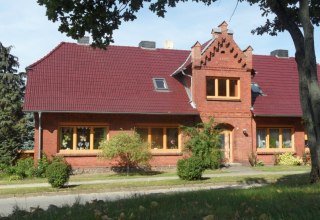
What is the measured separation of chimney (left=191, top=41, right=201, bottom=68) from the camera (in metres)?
27.4

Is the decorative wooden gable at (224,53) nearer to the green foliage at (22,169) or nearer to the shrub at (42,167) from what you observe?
the shrub at (42,167)

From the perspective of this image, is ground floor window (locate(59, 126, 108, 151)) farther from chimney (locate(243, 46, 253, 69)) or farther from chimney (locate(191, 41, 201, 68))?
chimney (locate(243, 46, 253, 69))

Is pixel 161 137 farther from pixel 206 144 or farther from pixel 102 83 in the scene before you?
pixel 102 83

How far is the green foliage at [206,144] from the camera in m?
24.9

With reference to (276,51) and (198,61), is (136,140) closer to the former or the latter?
(198,61)

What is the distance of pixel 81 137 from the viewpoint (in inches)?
1000

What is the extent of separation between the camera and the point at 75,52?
28.9 m

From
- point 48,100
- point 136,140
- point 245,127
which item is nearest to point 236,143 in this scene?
point 245,127

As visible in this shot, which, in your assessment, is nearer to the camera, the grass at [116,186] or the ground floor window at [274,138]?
the grass at [116,186]

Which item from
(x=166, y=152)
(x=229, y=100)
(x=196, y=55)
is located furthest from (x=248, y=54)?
(x=166, y=152)

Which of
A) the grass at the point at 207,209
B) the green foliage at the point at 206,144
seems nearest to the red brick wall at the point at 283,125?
the green foliage at the point at 206,144

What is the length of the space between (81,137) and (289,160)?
1312cm

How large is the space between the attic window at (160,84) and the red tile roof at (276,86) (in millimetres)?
5923

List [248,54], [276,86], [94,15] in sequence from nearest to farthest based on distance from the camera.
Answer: [94,15]
[248,54]
[276,86]
